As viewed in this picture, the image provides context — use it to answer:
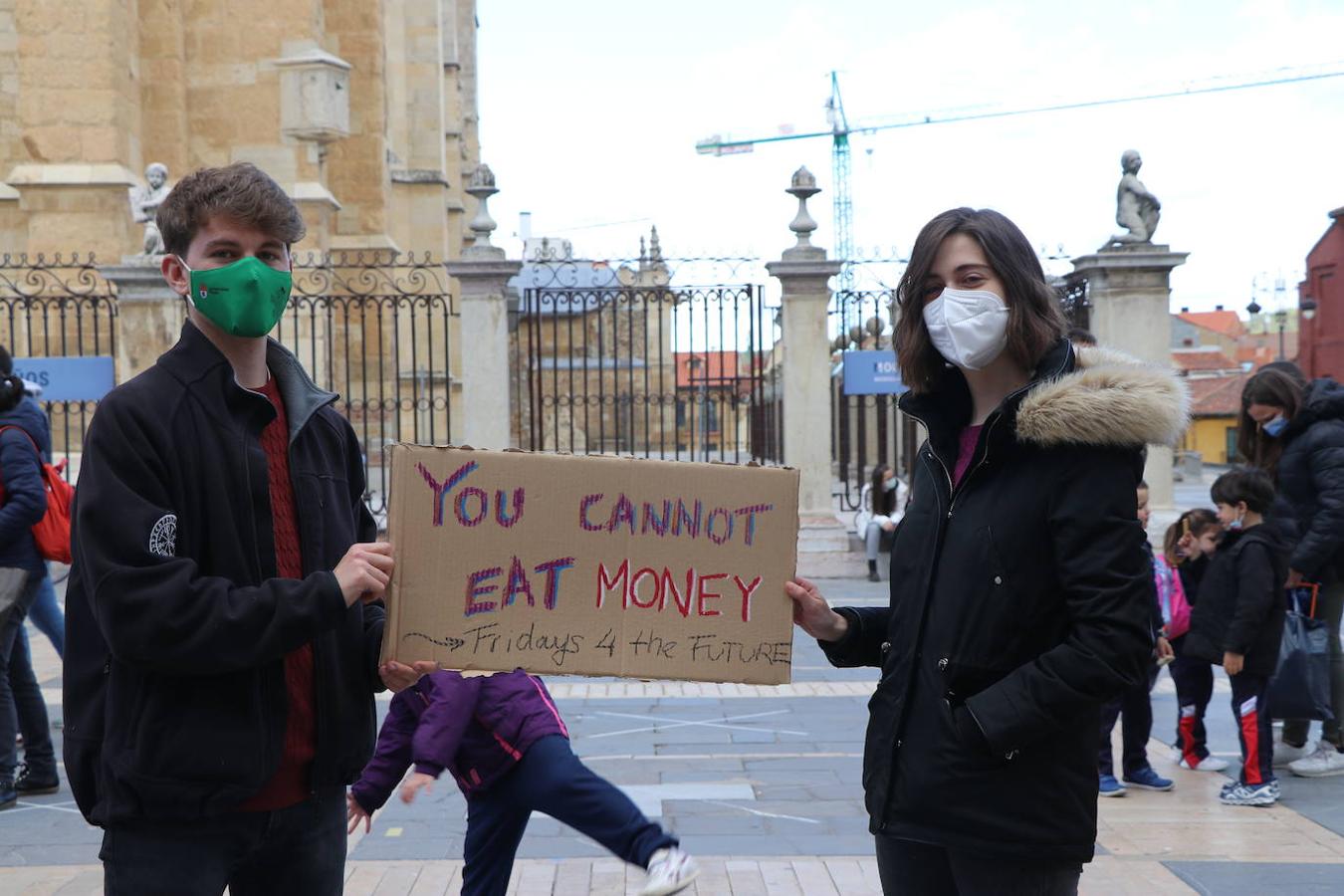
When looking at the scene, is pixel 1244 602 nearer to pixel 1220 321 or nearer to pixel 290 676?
pixel 290 676

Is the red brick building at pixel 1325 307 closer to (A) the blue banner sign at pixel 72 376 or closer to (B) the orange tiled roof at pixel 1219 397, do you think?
(A) the blue banner sign at pixel 72 376

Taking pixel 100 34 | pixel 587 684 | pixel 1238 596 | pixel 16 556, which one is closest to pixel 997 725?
pixel 1238 596

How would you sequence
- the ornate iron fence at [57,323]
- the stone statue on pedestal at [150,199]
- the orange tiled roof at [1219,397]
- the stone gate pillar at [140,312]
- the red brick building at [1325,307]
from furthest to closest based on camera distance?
the orange tiled roof at [1219,397]
the red brick building at [1325,307]
the ornate iron fence at [57,323]
the stone statue on pedestal at [150,199]
the stone gate pillar at [140,312]

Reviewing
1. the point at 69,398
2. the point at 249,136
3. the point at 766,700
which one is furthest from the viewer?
the point at 249,136

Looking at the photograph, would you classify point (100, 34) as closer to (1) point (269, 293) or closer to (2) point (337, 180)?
(2) point (337, 180)

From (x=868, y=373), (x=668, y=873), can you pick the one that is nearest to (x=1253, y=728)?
(x=668, y=873)

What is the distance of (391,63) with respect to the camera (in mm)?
30156

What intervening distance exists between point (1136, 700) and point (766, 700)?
255cm

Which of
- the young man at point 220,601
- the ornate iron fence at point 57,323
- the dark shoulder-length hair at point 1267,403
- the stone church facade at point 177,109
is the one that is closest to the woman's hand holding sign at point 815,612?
the young man at point 220,601

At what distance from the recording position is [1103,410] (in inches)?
103

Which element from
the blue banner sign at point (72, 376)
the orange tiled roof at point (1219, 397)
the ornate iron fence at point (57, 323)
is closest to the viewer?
the blue banner sign at point (72, 376)

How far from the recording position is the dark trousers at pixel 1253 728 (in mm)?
6500

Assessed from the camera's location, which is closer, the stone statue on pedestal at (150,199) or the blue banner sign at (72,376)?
the stone statue on pedestal at (150,199)

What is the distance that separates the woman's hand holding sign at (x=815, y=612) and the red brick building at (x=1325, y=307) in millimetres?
31481
